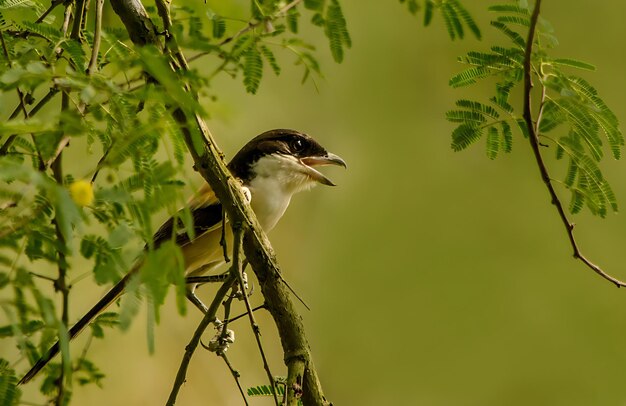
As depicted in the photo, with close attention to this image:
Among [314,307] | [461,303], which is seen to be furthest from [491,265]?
[314,307]

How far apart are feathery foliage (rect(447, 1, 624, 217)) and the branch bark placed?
887 millimetres

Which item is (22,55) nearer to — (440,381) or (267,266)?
(267,266)

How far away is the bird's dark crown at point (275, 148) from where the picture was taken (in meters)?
4.75

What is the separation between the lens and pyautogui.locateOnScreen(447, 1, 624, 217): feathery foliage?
121 inches

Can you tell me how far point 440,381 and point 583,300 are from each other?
1.60m

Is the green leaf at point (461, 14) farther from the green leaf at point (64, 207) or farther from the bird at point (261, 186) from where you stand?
the bird at point (261, 186)

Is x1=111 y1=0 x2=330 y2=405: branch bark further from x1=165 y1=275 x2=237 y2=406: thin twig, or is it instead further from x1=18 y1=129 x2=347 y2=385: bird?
x1=18 y1=129 x2=347 y2=385: bird

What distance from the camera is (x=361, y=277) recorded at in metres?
8.91

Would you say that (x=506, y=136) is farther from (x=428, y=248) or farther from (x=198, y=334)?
(x=428, y=248)

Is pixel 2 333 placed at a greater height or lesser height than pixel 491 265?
greater

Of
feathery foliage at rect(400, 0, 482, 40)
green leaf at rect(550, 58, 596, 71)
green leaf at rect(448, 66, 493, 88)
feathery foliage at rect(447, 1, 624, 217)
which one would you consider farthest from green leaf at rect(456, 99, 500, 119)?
feathery foliage at rect(400, 0, 482, 40)

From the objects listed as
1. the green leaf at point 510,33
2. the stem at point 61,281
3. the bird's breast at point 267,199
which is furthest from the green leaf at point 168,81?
the bird's breast at point 267,199

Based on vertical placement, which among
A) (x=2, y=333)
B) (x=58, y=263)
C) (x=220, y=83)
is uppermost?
(x=220, y=83)

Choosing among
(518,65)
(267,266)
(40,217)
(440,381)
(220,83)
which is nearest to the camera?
(40,217)
